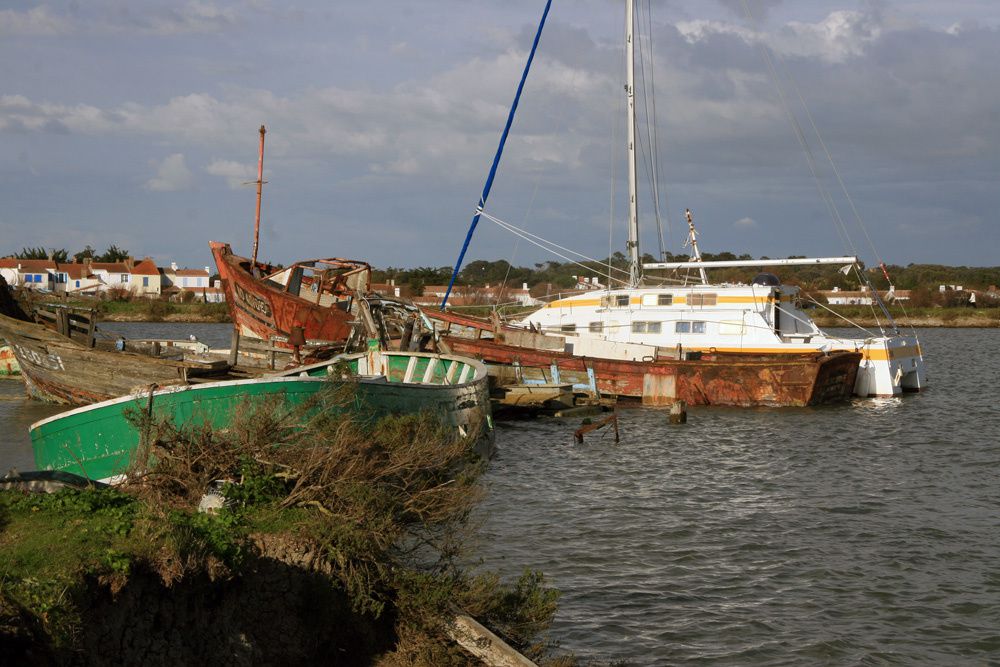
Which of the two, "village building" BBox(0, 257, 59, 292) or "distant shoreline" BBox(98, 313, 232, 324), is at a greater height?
"village building" BBox(0, 257, 59, 292)

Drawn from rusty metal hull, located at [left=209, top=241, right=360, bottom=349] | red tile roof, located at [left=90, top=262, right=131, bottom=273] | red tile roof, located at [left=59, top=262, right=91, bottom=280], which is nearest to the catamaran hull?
rusty metal hull, located at [left=209, top=241, right=360, bottom=349]

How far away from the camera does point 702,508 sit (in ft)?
54.1

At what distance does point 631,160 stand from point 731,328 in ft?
24.5

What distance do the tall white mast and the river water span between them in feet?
31.8

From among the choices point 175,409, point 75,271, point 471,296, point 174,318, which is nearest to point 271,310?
point 175,409

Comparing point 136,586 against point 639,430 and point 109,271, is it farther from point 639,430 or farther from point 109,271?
point 109,271

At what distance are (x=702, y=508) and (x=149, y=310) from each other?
81.9m

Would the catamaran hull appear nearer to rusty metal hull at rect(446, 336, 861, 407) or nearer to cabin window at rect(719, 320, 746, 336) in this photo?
rusty metal hull at rect(446, 336, 861, 407)

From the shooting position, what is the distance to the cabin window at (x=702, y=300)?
3312cm

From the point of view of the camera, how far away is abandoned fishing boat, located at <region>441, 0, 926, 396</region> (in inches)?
1283

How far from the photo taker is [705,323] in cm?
3309

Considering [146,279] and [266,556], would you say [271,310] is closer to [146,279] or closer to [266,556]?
[266,556]

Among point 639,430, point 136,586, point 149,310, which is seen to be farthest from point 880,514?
point 149,310

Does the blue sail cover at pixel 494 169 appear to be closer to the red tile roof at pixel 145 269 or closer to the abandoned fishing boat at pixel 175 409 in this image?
the abandoned fishing boat at pixel 175 409
